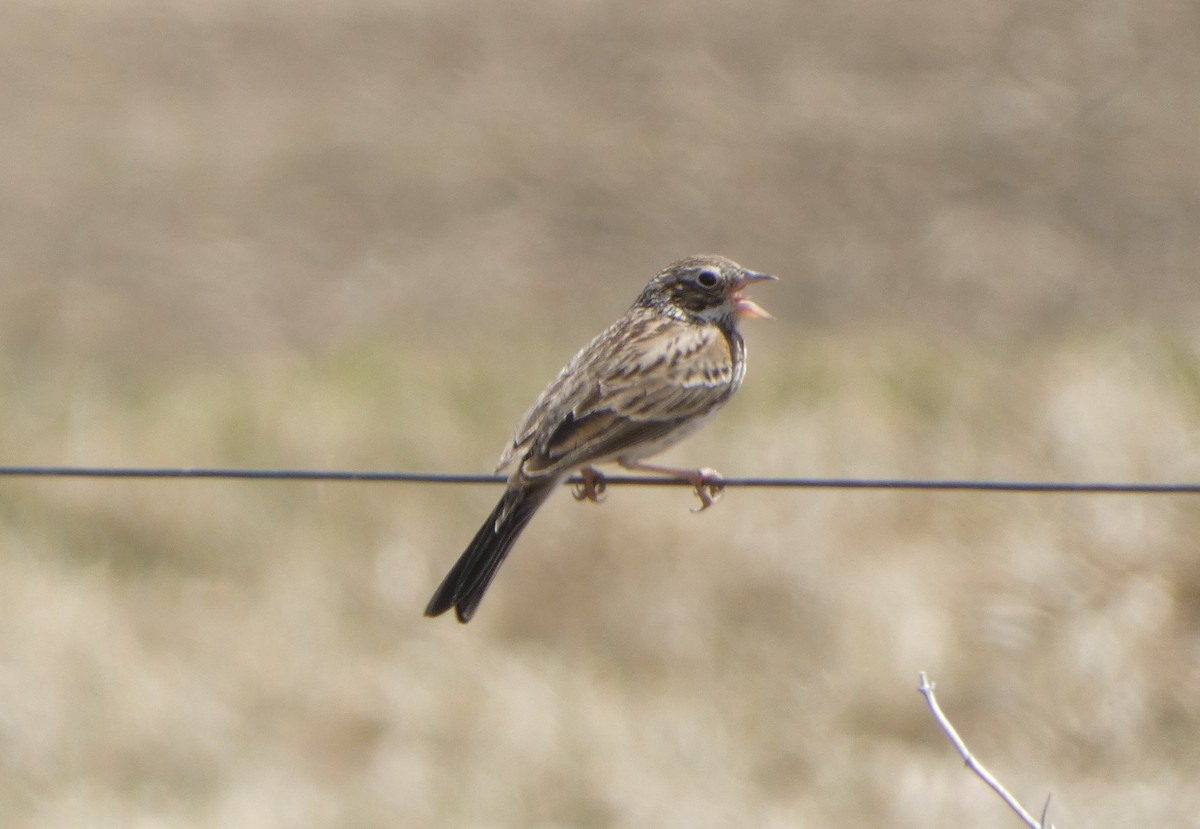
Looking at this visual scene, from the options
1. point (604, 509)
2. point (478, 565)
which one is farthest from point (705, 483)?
point (604, 509)

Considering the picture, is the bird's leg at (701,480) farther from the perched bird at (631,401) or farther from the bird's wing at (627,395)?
the bird's wing at (627,395)

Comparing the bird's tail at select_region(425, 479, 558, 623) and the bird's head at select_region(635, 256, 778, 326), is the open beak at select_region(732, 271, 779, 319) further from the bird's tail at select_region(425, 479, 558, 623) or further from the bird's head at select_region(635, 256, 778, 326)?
the bird's tail at select_region(425, 479, 558, 623)

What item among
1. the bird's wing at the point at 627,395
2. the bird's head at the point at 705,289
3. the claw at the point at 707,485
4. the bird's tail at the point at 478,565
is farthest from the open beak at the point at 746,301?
the bird's tail at the point at 478,565

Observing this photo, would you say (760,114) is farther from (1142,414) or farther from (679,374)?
(679,374)

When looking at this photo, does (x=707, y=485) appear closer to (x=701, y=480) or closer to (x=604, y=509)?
(x=701, y=480)

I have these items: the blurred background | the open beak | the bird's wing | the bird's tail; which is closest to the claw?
the bird's wing

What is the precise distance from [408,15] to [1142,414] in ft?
60.4

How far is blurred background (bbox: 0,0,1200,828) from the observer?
11914 millimetres

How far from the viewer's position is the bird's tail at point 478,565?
6.90 m

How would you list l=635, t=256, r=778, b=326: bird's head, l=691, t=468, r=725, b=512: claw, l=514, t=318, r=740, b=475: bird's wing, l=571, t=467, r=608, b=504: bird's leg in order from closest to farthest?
l=691, t=468, r=725, b=512: claw, l=514, t=318, r=740, b=475: bird's wing, l=571, t=467, r=608, b=504: bird's leg, l=635, t=256, r=778, b=326: bird's head

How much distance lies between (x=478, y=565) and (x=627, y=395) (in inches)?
38.3

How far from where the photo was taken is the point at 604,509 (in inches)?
538

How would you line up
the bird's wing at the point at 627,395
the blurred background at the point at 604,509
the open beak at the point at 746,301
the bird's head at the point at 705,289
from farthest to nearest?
the blurred background at the point at 604,509
the bird's head at the point at 705,289
the open beak at the point at 746,301
the bird's wing at the point at 627,395

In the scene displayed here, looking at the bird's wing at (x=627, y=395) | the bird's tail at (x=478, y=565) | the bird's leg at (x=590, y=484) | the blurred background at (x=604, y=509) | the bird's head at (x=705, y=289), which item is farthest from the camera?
the blurred background at (x=604, y=509)
